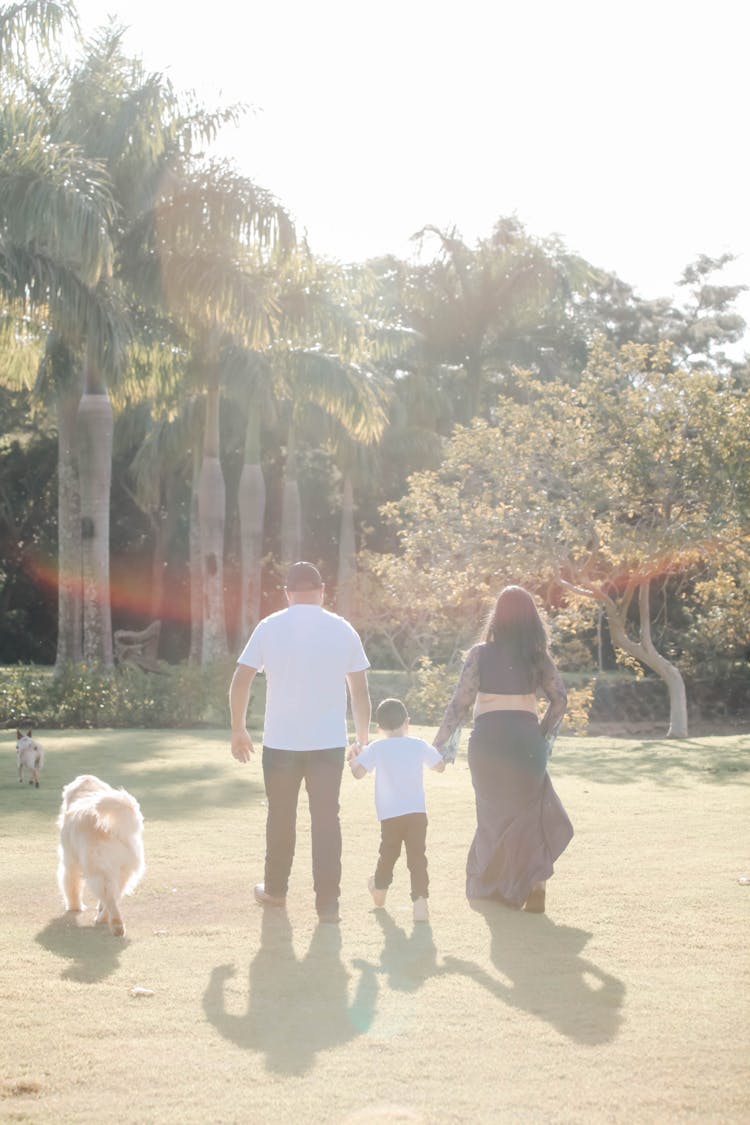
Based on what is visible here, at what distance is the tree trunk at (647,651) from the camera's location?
24.7 meters

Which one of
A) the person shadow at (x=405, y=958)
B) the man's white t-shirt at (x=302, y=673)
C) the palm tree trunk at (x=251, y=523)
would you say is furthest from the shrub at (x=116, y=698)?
the person shadow at (x=405, y=958)

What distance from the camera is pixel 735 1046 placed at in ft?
16.7

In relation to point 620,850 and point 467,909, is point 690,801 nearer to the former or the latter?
point 620,850

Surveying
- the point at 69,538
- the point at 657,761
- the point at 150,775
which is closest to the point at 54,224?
the point at 69,538

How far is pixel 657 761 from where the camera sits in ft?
63.2

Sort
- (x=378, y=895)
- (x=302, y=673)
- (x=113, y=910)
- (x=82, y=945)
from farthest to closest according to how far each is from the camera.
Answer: (x=378, y=895) → (x=302, y=673) → (x=113, y=910) → (x=82, y=945)

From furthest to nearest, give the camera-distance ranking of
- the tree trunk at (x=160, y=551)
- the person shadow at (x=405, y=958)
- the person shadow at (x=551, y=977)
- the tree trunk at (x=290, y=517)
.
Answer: the tree trunk at (x=160, y=551), the tree trunk at (x=290, y=517), the person shadow at (x=405, y=958), the person shadow at (x=551, y=977)

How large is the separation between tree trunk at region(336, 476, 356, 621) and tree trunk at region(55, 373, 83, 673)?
570 inches

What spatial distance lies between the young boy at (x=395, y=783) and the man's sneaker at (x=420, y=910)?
0.90 ft

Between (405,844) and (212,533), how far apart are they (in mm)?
24047

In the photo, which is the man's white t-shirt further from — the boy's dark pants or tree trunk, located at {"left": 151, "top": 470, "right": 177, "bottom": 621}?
tree trunk, located at {"left": 151, "top": 470, "right": 177, "bottom": 621}

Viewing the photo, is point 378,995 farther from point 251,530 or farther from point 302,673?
point 251,530

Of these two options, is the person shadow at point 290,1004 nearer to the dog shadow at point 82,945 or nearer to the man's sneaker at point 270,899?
the dog shadow at point 82,945

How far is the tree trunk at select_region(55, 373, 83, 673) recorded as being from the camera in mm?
25812
